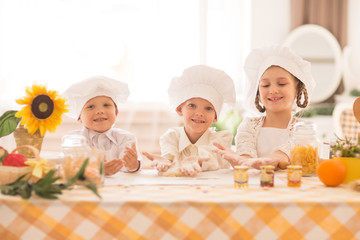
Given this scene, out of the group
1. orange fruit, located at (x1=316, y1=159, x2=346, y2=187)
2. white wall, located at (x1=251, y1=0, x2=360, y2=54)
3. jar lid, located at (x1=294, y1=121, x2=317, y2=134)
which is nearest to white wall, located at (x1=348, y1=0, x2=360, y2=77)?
white wall, located at (x1=251, y1=0, x2=360, y2=54)

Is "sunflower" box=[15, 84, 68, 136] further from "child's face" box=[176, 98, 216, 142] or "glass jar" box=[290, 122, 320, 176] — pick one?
"glass jar" box=[290, 122, 320, 176]

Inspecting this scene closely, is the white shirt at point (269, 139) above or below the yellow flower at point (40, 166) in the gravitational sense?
below

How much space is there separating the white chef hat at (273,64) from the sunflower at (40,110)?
36.2 inches

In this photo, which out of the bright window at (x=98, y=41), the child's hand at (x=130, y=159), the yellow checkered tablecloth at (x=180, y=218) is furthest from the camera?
the bright window at (x=98, y=41)

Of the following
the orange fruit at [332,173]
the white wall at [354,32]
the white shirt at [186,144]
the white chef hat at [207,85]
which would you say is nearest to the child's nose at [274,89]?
the white chef hat at [207,85]

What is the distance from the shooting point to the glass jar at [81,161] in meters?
1.42

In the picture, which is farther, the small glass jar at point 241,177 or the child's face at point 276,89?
the child's face at point 276,89

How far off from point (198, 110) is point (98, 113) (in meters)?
0.43

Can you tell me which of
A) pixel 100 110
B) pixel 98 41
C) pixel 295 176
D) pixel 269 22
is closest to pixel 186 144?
pixel 100 110

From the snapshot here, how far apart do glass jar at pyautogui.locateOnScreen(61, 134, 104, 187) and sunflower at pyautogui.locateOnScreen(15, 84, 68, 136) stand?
9.0 inches

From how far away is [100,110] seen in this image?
199cm

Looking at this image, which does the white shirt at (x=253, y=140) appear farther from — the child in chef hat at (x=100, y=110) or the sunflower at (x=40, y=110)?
the sunflower at (x=40, y=110)

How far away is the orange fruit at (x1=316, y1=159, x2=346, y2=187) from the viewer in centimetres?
150

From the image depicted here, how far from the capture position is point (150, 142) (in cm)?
499
